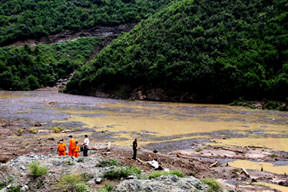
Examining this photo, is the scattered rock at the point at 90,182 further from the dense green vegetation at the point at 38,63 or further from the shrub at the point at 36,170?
the dense green vegetation at the point at 38,63

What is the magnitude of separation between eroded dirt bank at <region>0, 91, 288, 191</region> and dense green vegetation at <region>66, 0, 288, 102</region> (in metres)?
16.0

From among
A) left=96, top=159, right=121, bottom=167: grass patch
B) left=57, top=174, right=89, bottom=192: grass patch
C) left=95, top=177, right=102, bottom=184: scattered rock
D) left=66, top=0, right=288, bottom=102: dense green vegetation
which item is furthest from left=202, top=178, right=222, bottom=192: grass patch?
left=66, top=0, right=288, bottom=102: dense green vegetation

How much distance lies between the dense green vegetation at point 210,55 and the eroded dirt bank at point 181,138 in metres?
16.0

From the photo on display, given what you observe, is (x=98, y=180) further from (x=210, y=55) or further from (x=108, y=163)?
(x=210, y=55)

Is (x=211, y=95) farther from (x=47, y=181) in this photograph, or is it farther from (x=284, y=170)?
(x=47, y=181)

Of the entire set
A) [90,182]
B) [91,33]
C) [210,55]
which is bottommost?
[90,182]

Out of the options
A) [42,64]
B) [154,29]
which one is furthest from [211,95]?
[42,64]

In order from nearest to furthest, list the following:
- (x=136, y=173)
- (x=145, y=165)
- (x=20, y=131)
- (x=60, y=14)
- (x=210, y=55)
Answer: (x=136, y=173) < (x=145, y=165) < (x=20, y=131) < (x=210, y=55) < (x=60, y=14)

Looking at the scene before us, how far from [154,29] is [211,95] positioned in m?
27.1

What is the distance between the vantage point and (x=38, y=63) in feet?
314

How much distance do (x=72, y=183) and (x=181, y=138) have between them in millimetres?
16741

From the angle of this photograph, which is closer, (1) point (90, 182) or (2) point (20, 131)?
(1) point (90, 182)

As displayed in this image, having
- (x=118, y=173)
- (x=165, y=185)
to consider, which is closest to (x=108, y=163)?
(x=118, y=173)

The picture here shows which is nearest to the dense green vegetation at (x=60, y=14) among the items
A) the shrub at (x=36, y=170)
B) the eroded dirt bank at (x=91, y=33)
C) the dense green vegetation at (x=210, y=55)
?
the eroded dirt bank at (x=91, y=33)
